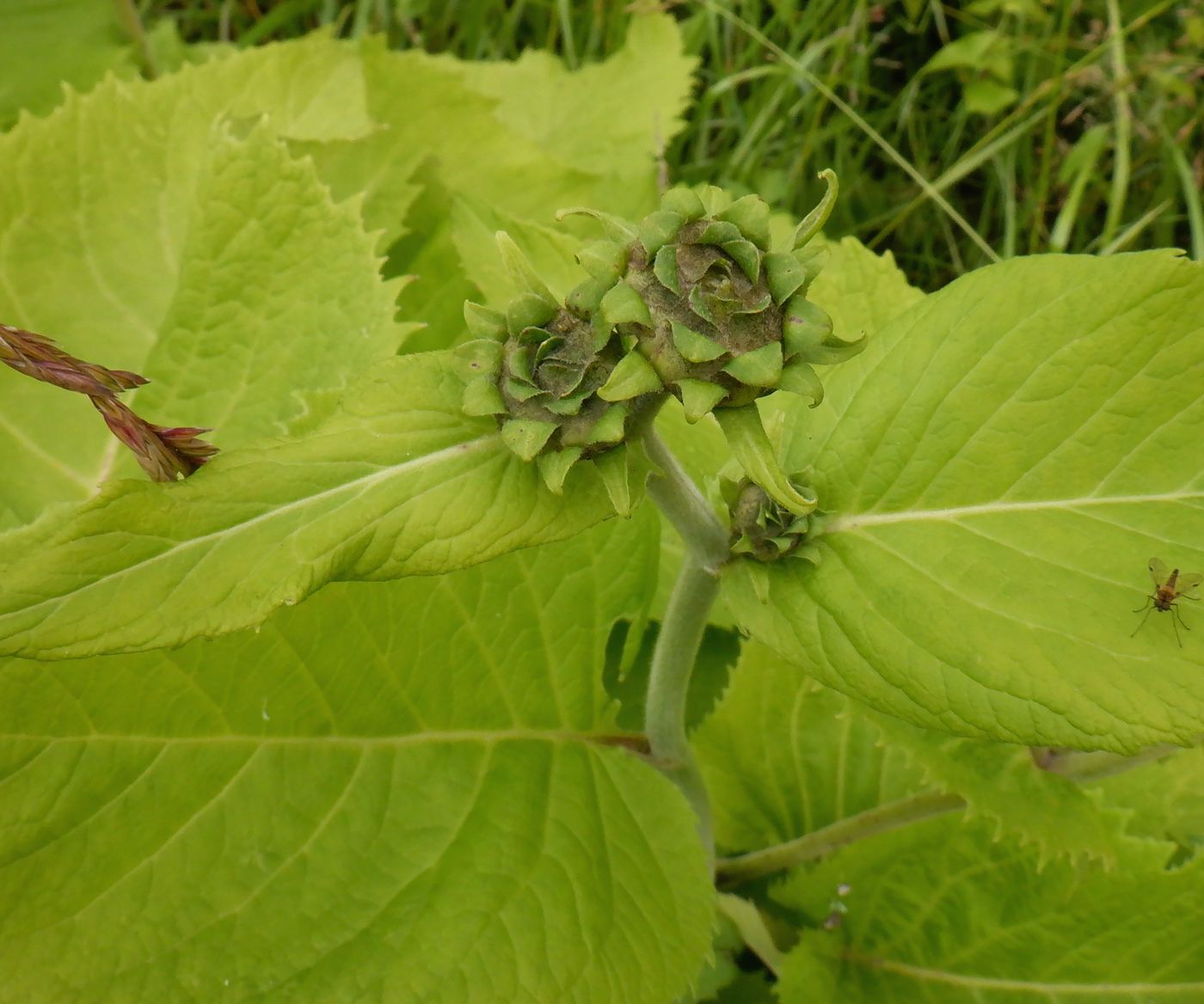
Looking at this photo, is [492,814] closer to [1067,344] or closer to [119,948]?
[119,948]

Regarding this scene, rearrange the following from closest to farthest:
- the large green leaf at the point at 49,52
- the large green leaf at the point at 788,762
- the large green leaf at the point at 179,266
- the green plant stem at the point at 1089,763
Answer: the green plant stem at the point at 1089,763, the large green leaf at the point at 179,266, the large green leaf at the point at 788,762, the large green leaf at the point at 49,52

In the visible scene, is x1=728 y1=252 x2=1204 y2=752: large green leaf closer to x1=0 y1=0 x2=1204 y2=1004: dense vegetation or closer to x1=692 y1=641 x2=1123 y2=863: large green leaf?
x1=0 y1=0 x2=1204 y2=1004: dense vegetation

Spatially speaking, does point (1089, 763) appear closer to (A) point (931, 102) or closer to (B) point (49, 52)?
(A) point (931, 102)

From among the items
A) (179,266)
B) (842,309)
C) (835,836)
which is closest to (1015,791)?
(835,836)

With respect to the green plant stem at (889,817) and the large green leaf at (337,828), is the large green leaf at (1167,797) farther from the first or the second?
the large green leaf at (337,828)

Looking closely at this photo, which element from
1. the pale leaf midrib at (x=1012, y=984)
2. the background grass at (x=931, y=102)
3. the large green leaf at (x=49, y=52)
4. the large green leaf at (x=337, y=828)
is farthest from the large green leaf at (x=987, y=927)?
the large green leaf at (x=49, y=52)

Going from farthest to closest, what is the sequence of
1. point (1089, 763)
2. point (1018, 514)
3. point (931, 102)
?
point (931, 102) → point (1089, 763) → point (1018, 514)
